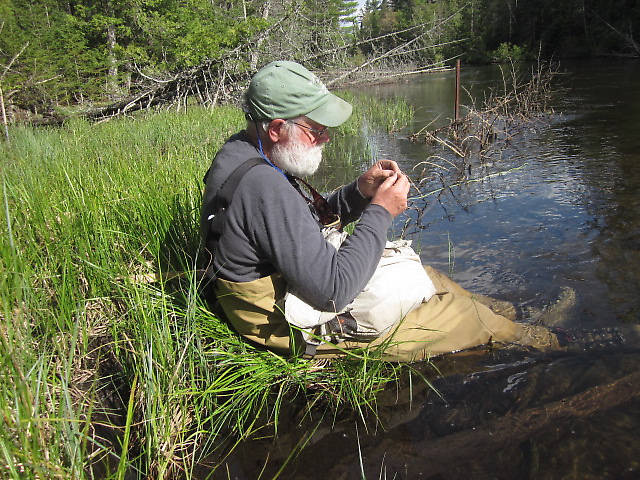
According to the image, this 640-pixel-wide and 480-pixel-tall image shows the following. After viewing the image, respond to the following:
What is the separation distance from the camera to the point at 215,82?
12.5 meters

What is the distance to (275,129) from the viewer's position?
7.02 ft

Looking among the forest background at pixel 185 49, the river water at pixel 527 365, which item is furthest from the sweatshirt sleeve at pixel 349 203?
the forest background at pixel 185 49

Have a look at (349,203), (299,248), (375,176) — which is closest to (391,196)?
(375,176)

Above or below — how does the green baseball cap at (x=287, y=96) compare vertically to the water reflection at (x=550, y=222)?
above

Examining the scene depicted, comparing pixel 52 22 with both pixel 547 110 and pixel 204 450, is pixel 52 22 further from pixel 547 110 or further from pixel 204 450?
pixel 204 450

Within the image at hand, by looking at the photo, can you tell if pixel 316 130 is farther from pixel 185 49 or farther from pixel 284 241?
pixel 185 49

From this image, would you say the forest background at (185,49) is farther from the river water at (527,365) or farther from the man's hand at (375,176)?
the man's hand at (375,176)

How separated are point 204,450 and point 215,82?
11.9m

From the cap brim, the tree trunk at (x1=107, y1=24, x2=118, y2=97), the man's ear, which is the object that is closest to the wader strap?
the man's ear

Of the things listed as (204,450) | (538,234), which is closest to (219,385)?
(204,450)

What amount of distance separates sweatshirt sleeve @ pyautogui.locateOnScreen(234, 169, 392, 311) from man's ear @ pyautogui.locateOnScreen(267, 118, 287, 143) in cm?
26

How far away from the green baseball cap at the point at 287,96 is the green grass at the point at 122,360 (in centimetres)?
Result: 86

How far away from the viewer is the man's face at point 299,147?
2145 millimetres

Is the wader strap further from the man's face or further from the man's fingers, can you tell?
the man's fingers
